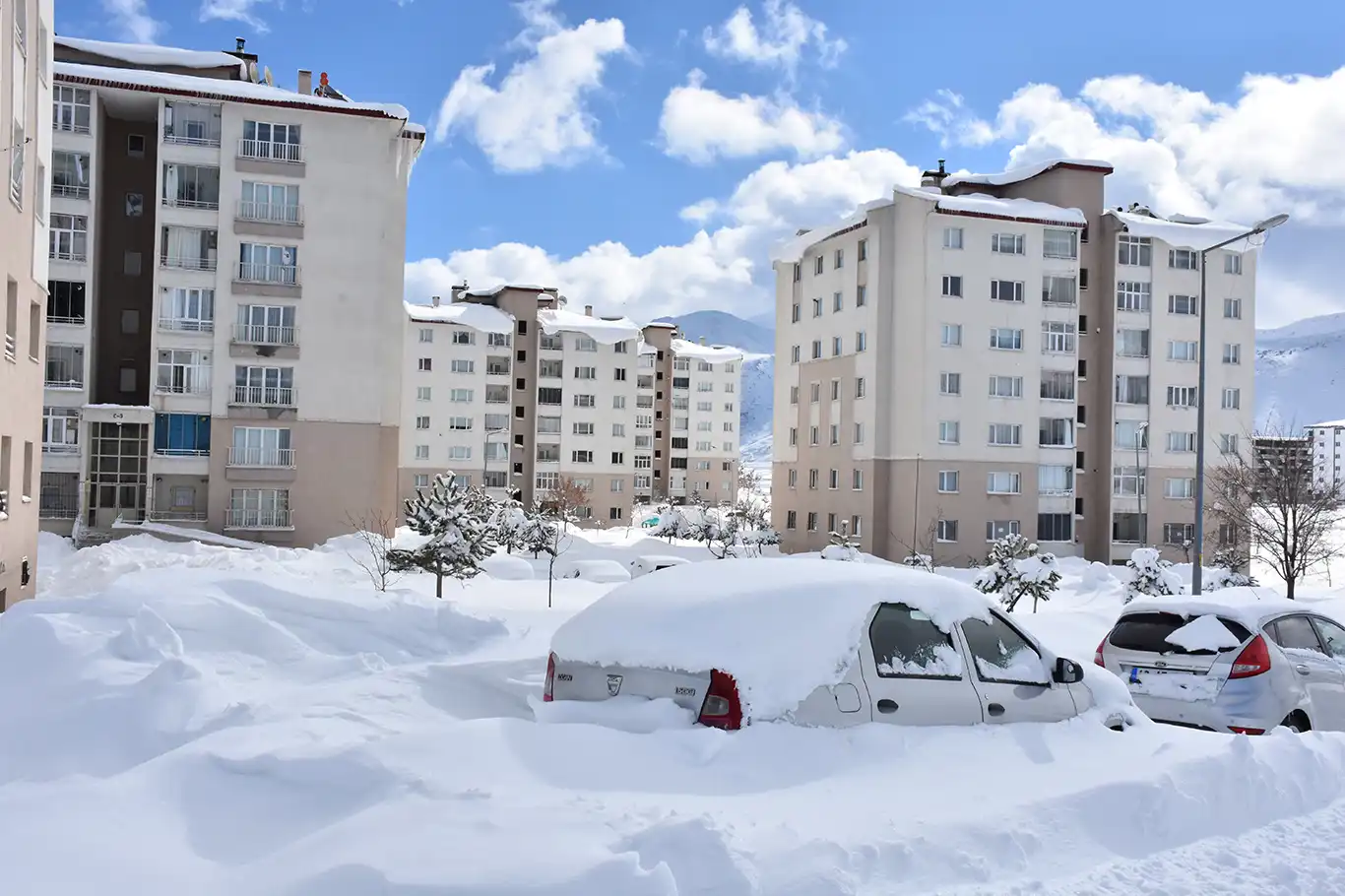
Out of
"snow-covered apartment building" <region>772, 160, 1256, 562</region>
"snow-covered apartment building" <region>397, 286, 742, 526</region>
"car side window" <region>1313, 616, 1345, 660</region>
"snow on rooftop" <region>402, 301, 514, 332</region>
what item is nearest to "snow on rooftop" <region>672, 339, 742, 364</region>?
"snow-covered apartment building" <region>397, 286, 742, 526</region>

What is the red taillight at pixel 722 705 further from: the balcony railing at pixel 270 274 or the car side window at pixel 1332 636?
the balcony railing at pixel 270 274

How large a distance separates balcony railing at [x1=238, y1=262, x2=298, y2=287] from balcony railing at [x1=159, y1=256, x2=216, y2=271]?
115cm

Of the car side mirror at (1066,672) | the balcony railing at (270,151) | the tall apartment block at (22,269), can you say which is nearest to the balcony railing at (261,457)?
the balcony railing at (270,151)

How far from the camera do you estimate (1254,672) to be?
9312 mm

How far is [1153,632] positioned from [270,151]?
126 ft

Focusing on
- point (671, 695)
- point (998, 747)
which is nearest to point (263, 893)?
point (671, 695)

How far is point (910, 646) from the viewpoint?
6.81 metres

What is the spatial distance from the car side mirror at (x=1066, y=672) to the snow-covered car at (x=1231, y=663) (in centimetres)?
262

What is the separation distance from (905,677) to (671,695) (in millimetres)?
1543

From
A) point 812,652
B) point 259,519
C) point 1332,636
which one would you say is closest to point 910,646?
point 812,652

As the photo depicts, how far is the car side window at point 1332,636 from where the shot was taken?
33.7 ft

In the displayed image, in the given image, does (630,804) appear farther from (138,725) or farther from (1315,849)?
(1315,849)

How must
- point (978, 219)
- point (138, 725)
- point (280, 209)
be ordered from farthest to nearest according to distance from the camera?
point (978, 219) → point (280, 209) → point (138, 725)

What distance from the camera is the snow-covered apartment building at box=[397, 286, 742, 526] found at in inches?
2781
